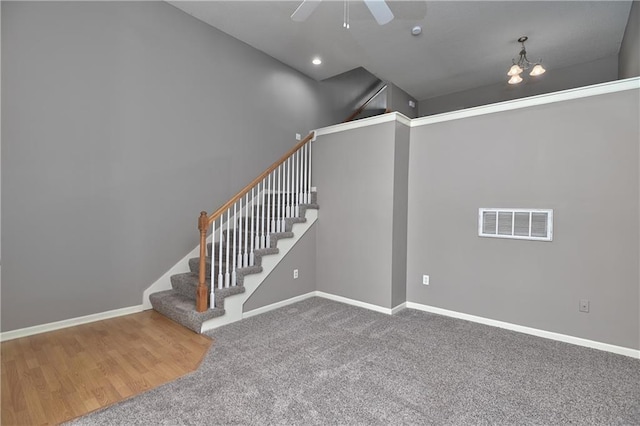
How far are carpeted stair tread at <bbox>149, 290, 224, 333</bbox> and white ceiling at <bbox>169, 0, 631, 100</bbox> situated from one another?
3727 millimetres

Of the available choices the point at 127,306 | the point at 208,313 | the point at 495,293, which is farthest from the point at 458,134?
the point at 127,306

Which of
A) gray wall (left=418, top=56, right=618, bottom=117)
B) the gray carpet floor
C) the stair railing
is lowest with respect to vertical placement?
the gray carpet floor

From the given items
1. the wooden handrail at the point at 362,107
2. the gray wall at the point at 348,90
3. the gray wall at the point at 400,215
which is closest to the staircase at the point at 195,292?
the gray wall at the point at 400,215

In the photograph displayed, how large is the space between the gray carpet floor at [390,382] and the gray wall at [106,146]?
163cm

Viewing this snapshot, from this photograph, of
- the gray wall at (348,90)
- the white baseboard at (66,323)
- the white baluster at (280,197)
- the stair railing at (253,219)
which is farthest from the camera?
the gray wall at (348,90)

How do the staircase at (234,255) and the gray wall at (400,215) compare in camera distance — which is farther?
the gray wall at (400,215)

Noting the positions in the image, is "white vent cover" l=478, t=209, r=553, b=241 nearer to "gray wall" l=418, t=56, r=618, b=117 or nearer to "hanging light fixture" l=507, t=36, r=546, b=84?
"hanging light fixture" l=507, t=36, r=546, b=84

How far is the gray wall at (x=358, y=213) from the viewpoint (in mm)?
3758

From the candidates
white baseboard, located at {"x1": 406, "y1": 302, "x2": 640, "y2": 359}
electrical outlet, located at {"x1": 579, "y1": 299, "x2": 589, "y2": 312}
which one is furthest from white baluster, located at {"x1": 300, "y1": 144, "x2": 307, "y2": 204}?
electrical outlet, located at {"x1": 579, "y1": 299, "x2": 589, "y2": 312}

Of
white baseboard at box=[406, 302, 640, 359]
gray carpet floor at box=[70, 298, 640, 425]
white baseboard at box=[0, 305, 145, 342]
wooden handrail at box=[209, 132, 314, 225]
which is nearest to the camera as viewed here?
gray carpet floor at box=[70, 298, 640, 425]

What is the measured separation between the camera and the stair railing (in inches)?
131

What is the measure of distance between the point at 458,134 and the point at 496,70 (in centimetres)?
277

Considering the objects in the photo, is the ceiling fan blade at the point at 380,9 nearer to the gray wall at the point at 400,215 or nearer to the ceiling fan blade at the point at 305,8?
the ceiling fan blade at the point at 305,8

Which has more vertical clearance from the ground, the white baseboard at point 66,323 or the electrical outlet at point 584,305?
the electrical outlet at point 584,305
